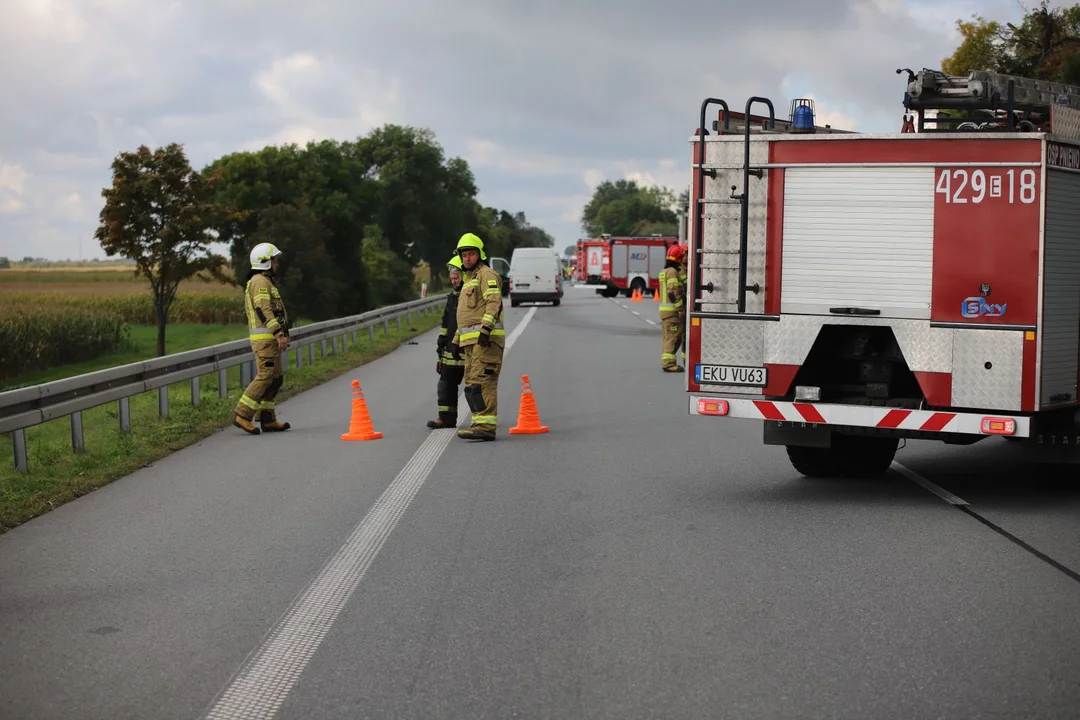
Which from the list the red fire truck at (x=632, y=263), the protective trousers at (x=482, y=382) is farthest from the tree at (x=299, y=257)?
the protective trousers at (x=482, y=382)

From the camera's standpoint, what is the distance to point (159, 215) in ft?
104

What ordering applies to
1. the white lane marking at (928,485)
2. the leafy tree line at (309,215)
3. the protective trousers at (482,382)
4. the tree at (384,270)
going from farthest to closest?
the tree at (384,270), the leafy tree line at (309,215), the protective trousers at (482,382), the white lane marking at (928,485)

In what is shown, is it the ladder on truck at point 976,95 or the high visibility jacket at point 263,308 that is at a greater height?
the ladder on truck at point 976,95

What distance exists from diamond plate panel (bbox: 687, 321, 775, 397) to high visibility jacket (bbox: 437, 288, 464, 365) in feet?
14.5

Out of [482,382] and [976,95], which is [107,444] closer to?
[482,382]

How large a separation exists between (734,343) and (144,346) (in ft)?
91.1

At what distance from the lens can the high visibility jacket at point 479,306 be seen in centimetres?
1291

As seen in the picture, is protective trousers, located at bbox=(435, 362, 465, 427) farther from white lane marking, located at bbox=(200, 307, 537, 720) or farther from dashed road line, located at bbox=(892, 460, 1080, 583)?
dashed road line, located at bbox=(892, 460, 1080, 583)

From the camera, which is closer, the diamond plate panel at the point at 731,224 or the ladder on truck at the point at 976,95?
the diamond plate panel at the point at 731,224

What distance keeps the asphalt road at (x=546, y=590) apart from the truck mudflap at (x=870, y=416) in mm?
571

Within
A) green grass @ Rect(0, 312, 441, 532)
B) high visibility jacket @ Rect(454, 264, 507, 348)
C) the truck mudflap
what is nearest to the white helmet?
green grass @ Rect(0, 312, 441, 532)

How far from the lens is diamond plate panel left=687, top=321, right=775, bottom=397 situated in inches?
376

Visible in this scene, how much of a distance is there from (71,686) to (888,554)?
4495 millimetres

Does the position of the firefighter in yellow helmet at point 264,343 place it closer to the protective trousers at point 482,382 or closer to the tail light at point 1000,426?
the protective trousers at point 482,382
